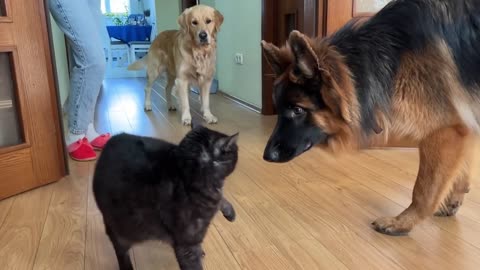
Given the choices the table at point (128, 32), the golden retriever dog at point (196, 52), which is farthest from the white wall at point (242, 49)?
the table at point (128, 32)

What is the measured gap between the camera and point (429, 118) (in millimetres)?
1433

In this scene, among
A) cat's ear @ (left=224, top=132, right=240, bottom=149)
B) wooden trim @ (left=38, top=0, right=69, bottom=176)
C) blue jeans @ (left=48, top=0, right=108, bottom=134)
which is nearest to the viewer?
cat's ear @ (left=224, top=132, right=240, bottom=149)

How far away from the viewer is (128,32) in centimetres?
870

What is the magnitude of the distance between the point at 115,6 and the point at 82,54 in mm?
8371

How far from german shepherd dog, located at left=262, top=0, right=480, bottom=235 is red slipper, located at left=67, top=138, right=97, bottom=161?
1523mm

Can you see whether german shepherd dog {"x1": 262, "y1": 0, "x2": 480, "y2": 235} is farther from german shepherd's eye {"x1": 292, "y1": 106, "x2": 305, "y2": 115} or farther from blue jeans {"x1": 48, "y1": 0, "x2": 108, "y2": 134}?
blue jeans {"x1": 48, "y1": 0, "x2": 108, "y2": 134}

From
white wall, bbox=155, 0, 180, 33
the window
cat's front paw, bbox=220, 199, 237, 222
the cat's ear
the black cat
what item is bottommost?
cat's front paw, bbox=220, 199, 237, 222

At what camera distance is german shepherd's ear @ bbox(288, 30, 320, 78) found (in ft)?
4.04

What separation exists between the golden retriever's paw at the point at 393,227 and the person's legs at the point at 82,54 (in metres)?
1.79

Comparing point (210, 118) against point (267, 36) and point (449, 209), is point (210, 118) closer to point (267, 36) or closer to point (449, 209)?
point (267, 36)

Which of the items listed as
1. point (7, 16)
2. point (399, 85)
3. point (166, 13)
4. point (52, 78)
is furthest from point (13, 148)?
point (166, 13)

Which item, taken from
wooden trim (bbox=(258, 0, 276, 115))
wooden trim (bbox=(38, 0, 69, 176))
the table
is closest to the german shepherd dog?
wooden trim (bbox=(38, 0, 69, 176))

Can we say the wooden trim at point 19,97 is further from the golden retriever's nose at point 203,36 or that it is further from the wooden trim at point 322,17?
the golden retriever's nose at point 203,36

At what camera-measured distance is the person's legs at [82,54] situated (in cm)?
214
